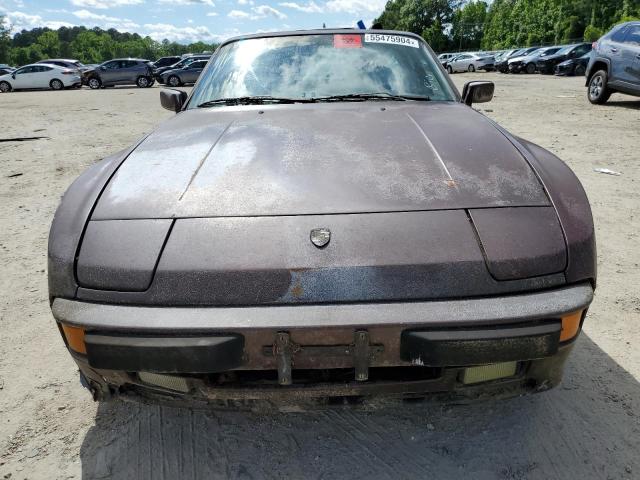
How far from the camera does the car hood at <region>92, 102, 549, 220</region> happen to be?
1570 mm

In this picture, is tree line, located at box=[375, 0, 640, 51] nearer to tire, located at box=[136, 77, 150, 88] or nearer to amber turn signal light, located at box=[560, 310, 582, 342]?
amber turn signal light, located at box=[560, 310, 582, 342]

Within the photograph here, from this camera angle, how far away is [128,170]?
182 cm

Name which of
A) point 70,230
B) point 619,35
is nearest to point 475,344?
point 70,230

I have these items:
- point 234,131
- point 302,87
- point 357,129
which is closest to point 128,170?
point 234,131

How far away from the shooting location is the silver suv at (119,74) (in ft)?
76.1

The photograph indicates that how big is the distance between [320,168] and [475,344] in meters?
0.82

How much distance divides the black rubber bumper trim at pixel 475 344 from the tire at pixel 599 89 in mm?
10222

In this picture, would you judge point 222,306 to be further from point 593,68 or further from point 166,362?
point 593,68

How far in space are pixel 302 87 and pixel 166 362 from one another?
5.71 ft

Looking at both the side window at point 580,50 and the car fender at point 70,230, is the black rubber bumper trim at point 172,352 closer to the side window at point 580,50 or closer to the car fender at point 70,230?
the car fender at point 70,230

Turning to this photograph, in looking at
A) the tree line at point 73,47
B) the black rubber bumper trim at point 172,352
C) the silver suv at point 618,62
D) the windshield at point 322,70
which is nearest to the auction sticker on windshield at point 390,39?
the windshield at point 322,70

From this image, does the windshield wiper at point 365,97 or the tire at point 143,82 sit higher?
the windshield wiper at point 365,97

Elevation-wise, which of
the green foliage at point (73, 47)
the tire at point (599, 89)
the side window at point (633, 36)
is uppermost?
the side window at point (633, 36)

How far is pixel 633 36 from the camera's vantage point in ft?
29.1
